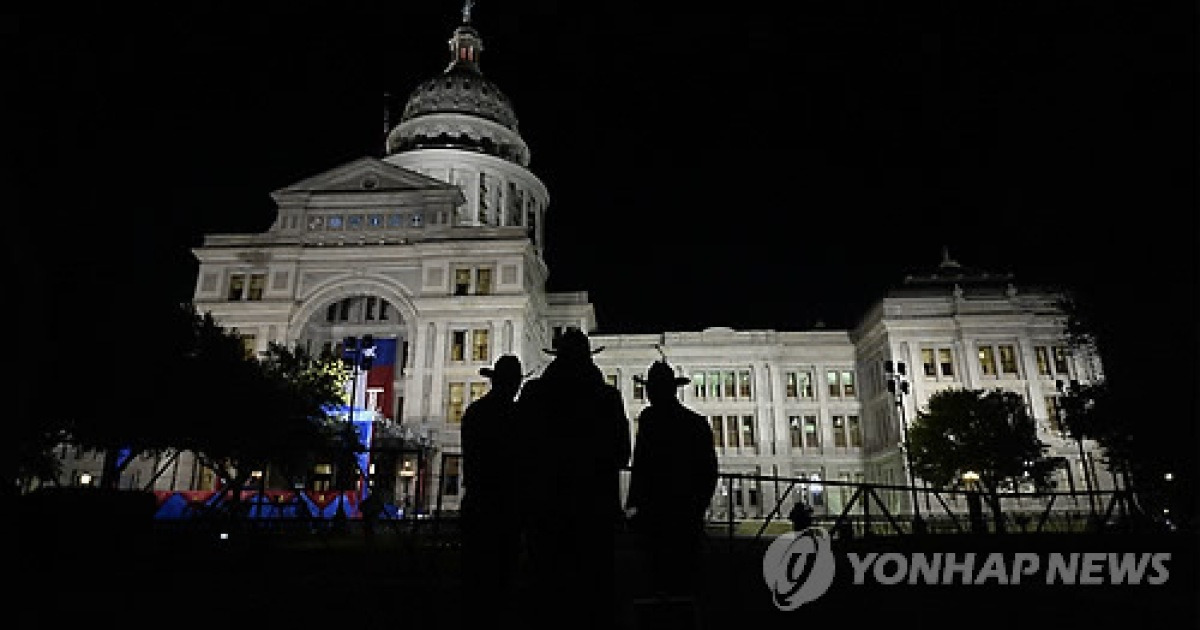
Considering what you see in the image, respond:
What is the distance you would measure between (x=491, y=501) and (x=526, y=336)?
44.2 meters

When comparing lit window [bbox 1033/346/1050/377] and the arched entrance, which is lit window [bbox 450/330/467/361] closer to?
the arched entrance

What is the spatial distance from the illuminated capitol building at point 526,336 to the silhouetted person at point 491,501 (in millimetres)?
36004

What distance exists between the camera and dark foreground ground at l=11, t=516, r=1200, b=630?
251 inches

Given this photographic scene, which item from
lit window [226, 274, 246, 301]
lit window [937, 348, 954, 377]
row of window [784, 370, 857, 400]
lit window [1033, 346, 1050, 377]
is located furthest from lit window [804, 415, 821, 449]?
lit window [226, 274, 246, 301]

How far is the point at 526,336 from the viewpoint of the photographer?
50031 mm

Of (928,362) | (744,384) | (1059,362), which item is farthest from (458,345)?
(1059,362)

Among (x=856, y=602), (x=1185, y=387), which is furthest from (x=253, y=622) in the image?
(x=1185, y=387)

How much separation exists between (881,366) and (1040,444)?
13.4m

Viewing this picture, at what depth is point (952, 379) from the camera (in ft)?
172

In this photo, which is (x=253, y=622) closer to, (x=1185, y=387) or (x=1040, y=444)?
(x=1185, y=387)

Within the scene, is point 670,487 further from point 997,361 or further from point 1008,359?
point 1008,359

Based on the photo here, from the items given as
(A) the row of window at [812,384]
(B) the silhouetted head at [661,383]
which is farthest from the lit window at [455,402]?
(B) the silhouetted head at [661,383]

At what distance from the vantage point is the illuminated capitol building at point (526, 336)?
156 ft

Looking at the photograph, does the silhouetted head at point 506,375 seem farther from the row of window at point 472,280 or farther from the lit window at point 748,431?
the lit window at point 748,431
